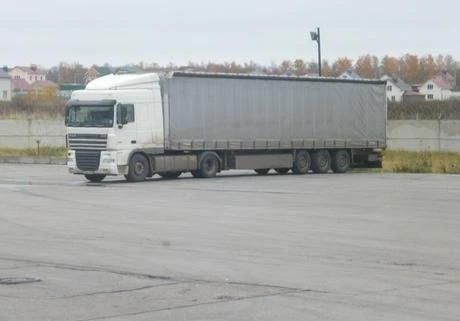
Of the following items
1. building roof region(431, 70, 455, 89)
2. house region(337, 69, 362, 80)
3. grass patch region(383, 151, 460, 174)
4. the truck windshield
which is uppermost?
building roof region(431, 70, 455, 89)

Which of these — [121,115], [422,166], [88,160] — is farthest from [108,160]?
[422,166]

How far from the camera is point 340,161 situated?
40.8m

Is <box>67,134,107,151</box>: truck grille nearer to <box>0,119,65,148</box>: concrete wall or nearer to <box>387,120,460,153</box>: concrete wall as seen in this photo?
<box>0,119,65,148</box>: concrete wall

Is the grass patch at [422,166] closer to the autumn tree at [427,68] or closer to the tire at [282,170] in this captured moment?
the tire at [282,170]

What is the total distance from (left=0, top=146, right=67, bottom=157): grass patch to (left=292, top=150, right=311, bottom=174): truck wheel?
66.7 feet

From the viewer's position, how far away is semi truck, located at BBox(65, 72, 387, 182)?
33.0 m

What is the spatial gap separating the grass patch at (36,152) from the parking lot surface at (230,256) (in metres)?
29.9

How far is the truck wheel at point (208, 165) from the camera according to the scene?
35469mm

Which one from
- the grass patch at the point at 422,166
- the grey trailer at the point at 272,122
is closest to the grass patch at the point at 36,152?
the grey trailer at the point at 272,122

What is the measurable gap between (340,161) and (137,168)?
35.7 ft

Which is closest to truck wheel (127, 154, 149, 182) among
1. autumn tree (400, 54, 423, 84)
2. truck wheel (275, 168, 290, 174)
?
truck wheel (275, 168, 290, 174)

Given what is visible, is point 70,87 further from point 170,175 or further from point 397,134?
point 170,175

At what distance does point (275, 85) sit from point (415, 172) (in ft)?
25.0

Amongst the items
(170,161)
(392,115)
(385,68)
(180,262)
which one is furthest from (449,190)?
(385,68)
